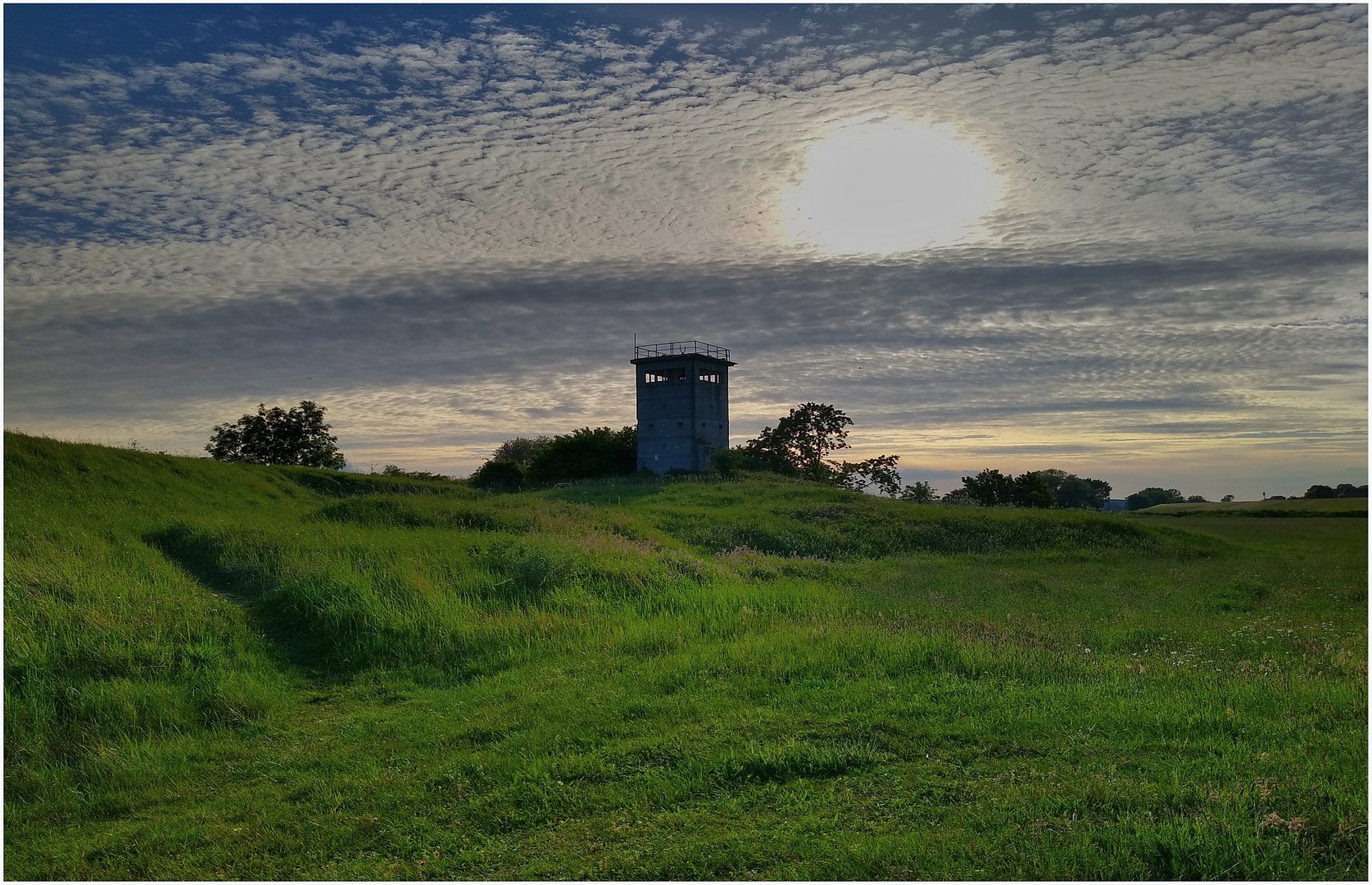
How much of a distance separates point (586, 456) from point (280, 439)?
21224 millimetres

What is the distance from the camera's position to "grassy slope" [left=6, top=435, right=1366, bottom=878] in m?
6.77

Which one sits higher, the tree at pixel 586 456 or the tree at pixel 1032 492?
the tree at pixel 586 456

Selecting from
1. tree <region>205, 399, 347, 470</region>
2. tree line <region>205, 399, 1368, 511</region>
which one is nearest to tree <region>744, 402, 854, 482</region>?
tree line <region>205, 399, 1368, 511</region>

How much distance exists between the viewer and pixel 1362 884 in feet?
19.2

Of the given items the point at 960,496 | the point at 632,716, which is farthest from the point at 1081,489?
the point at 632,716

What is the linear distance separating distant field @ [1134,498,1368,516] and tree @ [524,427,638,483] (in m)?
35.3

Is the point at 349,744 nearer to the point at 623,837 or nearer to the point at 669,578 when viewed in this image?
the point at 623,837

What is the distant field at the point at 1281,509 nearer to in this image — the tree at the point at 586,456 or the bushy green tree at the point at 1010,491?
the bushy green tree at the point at 1010,491

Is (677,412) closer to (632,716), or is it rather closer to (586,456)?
(586,456)

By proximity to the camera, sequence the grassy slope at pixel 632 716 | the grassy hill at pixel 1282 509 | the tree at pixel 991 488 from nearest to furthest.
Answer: the grassy slope at pixel 632 716
the grassy hill at pixel 1282 509
the tree at pixel 991 488

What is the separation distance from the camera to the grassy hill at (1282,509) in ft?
157

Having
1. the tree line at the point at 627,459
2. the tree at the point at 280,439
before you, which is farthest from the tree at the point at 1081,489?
the tree at the point at 280,439

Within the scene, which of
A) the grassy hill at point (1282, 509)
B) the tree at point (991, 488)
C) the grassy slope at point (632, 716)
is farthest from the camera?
the tree at point (991, 488)

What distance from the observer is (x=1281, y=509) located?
166 feet
